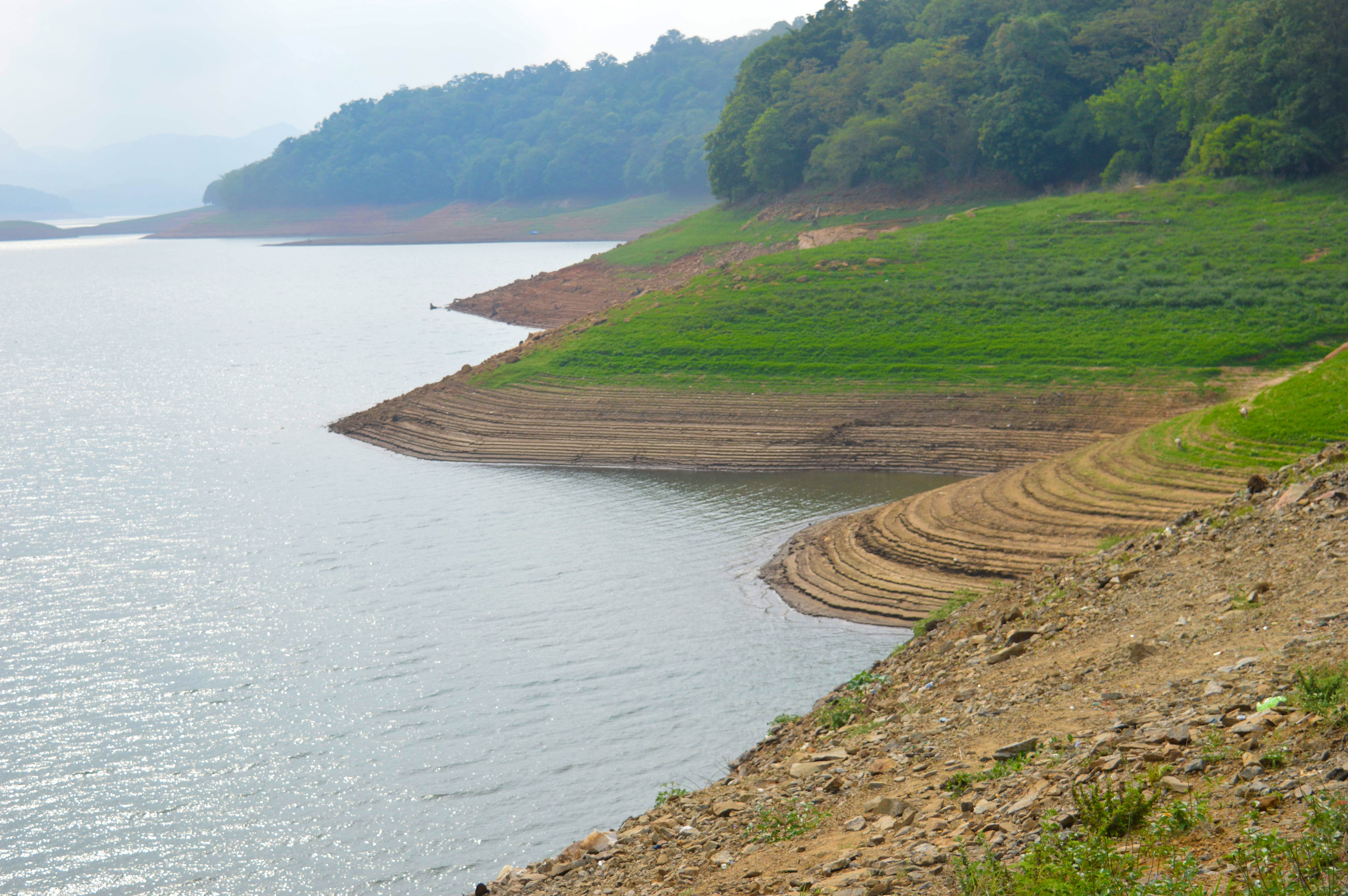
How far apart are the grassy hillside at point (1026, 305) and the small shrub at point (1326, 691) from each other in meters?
26.9

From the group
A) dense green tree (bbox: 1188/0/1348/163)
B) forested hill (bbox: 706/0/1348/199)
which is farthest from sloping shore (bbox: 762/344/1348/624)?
forested hill (bbox: 706/0/1348/199)

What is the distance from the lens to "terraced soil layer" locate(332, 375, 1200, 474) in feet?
102

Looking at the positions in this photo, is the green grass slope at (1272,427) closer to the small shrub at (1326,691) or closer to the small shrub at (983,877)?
the small shrub at (1326,691)

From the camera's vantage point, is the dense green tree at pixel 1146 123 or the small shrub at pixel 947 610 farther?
the dense green tree at pixel 1146 123

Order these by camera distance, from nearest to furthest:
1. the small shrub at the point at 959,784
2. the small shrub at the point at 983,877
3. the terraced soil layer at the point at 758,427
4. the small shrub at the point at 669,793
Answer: the small shrub at the point at 983,877, the small shrub at the point at 959,784, the small shrub at the point at 669,793, the terraced soil layer at the point at 758,427

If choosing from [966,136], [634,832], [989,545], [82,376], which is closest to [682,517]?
[989,545]

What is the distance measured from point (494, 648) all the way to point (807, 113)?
66.7m

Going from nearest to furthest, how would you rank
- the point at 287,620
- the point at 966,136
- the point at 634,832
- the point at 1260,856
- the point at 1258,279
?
the point at 1260,856 < the point at 634,832 < the point at 287,620 < the point at 1258,279 < the point at 966,136

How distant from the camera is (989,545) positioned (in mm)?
21266

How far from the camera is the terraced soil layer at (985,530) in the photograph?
20.2m

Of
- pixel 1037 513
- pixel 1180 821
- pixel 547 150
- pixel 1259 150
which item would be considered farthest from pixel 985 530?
pixel 547 150

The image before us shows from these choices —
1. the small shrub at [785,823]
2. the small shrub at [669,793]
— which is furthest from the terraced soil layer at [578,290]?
the small shrub at [785,823]

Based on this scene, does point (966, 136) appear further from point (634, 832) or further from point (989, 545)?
point (634, 832)

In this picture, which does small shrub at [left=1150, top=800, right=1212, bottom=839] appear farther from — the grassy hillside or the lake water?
the grassy hillside
